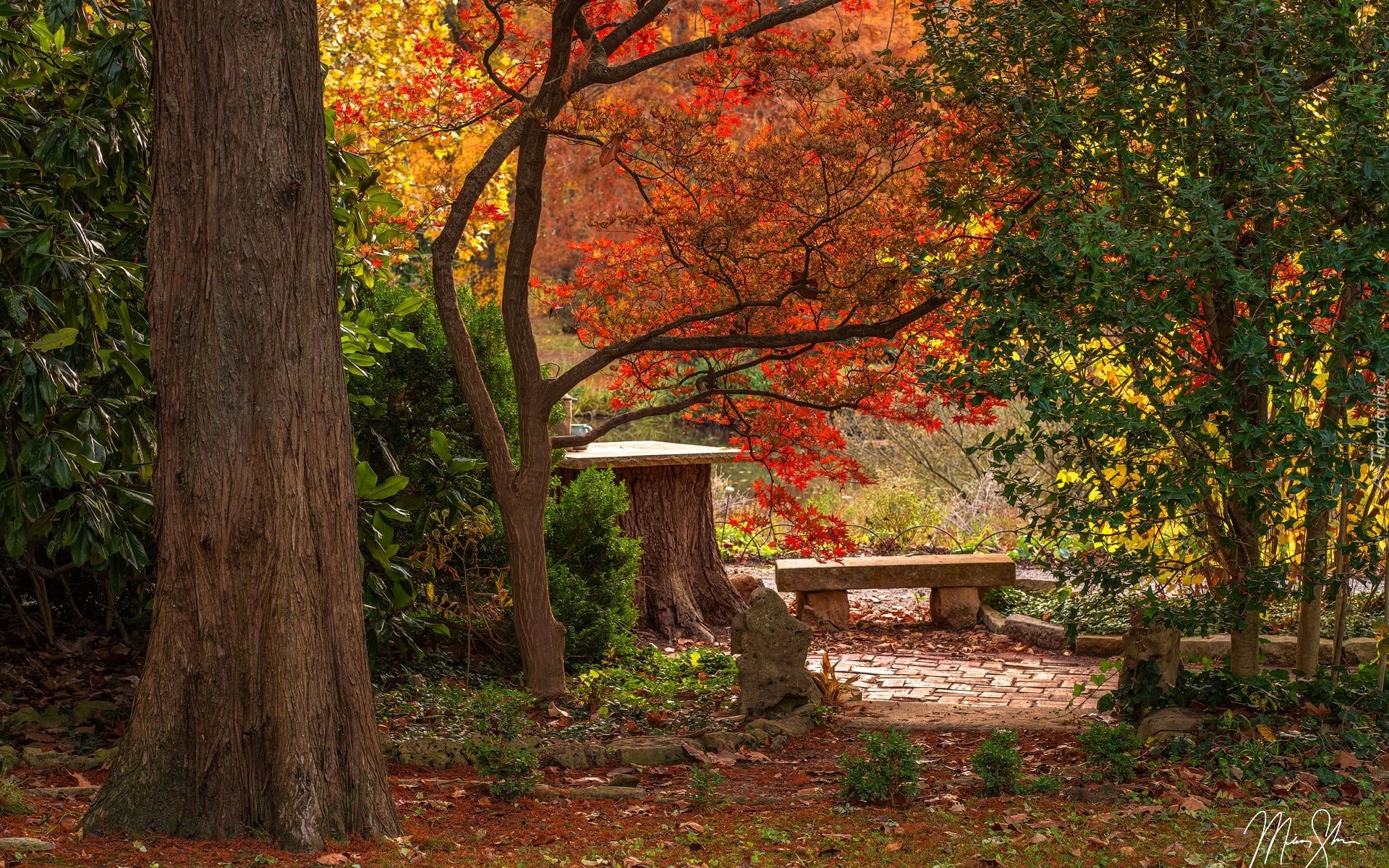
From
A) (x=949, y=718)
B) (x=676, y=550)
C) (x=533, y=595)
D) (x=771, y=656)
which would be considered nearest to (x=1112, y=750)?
(x=949, y=718)

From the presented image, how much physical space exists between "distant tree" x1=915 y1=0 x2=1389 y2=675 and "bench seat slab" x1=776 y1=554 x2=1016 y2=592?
14.6ft

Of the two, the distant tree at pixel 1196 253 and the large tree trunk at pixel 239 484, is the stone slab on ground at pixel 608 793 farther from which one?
the distant tree at pixel 1196 253

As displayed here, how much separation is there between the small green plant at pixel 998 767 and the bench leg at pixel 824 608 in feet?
18.0

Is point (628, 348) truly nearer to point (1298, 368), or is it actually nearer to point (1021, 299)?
point (1021, 299)

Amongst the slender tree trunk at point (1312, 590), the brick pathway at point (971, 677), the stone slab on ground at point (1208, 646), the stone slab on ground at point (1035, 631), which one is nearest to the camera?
the slender tree trunk at point (1312, 590)

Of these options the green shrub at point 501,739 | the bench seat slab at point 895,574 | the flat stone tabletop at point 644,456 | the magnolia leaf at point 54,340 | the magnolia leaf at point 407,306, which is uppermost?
the magnolia leaf at point 407,306

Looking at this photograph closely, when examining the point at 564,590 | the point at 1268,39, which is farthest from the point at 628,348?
the point at 1268,39

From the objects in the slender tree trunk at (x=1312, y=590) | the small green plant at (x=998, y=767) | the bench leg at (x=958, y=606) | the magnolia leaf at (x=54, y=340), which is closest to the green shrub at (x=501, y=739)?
the small green plant at (x=998, y=767)

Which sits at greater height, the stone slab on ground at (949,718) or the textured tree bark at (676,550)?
the textured tree bark at (676,550)

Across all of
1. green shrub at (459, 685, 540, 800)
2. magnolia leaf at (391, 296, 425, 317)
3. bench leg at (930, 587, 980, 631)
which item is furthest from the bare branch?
bench leg at (930, 587, 980, 631)

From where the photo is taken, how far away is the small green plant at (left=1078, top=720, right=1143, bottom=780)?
Answer: 4.75 metres

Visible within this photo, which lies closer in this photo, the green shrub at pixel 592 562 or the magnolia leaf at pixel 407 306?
the magnolia leaf at pixel 407 306

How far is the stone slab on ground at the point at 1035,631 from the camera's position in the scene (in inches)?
366

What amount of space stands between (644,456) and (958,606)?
3112 millimetres
